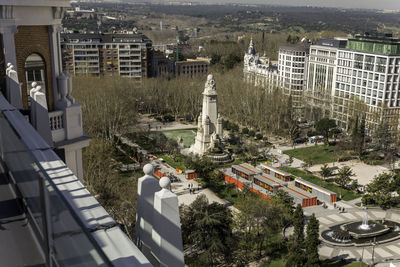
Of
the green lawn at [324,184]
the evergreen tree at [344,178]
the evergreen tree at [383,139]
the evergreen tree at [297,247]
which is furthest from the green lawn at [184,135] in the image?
the evergreen tree at [297,247]

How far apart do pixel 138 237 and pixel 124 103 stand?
49.8 metres

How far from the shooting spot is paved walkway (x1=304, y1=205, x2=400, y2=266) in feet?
83.5

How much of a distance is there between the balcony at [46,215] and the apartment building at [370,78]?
51372 mm

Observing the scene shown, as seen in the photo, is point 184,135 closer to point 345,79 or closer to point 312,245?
point 345,79

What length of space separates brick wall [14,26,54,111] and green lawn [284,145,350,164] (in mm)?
35758

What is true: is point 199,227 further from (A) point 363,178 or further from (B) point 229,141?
(B) point 229,141

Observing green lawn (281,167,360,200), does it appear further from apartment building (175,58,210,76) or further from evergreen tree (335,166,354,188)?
apartment building (175,58,210,76)

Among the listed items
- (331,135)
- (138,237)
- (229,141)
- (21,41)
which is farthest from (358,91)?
(138,237)

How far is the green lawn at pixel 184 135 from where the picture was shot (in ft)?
172

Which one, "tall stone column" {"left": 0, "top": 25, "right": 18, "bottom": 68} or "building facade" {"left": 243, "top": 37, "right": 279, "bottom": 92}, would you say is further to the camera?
"building facade" {"left": 243, "top": 37, "right": 279, "bottom": 92}

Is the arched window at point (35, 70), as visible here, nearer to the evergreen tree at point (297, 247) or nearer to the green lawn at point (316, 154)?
the evergreen tree at point (297, 247)

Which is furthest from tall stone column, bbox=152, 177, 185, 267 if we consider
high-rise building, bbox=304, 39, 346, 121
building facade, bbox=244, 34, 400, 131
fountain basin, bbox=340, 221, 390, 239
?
high-rise building, bbox=304, 39, 346, 121

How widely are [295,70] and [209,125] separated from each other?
25.3m

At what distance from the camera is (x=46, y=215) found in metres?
4.25
